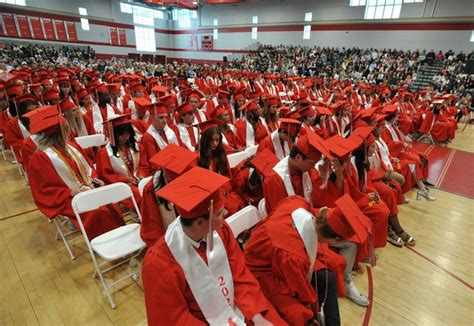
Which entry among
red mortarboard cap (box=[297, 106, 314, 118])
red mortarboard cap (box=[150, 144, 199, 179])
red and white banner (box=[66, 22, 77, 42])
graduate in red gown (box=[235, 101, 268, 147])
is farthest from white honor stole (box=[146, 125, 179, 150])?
red and white banner (box=[66, 22, 77, 42])

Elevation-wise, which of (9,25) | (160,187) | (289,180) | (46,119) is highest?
(9,25)

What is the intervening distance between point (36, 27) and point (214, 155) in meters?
28.1

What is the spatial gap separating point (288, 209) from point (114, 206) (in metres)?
1.97

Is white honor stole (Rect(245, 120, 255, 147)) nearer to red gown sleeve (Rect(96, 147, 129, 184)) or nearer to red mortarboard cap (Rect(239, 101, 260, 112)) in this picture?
red mortarboard cap (Rect(239, 101, 260, 112))

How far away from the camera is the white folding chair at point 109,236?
7.59 feet

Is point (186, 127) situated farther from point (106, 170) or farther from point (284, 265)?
point (284, 265)

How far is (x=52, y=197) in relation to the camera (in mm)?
2783

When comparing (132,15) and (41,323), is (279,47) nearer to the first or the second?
(132,15)

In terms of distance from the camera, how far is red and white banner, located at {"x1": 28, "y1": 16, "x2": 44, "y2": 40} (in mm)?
22281

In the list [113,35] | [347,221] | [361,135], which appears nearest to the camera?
[347,221]

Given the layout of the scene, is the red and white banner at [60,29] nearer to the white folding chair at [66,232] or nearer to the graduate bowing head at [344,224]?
the white folding chair at [66,232]

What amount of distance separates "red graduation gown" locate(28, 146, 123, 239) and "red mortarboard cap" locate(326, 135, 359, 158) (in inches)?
93.6

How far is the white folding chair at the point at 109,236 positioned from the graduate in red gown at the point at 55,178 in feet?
0.80

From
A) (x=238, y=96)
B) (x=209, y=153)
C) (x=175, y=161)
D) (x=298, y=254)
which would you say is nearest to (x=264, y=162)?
(x=209, y=153)
